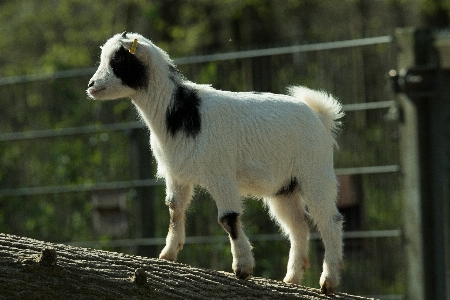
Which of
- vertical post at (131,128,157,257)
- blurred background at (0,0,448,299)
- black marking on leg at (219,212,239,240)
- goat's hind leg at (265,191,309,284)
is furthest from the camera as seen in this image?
vertical post at (131,128,157,257)

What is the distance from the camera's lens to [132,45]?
209 inches

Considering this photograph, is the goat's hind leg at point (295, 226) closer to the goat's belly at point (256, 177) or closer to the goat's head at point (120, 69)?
the goat's belly at point (256, 177)

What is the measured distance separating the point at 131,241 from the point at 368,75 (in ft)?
9.74

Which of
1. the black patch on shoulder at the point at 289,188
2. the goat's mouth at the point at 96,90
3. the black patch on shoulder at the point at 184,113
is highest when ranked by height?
the goat's mouth at the point at 96,90

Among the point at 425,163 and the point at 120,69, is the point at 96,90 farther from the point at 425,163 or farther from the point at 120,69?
the point at 425,163

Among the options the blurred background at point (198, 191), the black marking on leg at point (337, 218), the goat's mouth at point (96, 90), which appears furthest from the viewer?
the blurred background at point (198, 191)

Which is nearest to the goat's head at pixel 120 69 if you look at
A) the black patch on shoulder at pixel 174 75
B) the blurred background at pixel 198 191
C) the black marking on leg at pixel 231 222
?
the black patch on shoulder at pixel 174 75

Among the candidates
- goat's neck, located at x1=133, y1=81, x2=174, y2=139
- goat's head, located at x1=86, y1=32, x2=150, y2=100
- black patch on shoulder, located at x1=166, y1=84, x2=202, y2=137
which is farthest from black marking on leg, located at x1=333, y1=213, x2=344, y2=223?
goat's head, located at x1=86, y1=32, x2=150, y2=100

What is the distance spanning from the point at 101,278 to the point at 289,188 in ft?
5.13

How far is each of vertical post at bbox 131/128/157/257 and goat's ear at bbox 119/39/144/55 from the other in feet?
12.9

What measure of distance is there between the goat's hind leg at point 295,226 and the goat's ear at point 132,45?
130cm

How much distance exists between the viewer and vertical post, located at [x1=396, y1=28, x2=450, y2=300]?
8.27 m

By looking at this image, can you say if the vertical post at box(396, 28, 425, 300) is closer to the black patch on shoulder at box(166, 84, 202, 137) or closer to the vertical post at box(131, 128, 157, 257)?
the vertical post at box(131, 128, 157, 257)

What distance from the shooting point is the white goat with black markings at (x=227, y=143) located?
5.24 m
